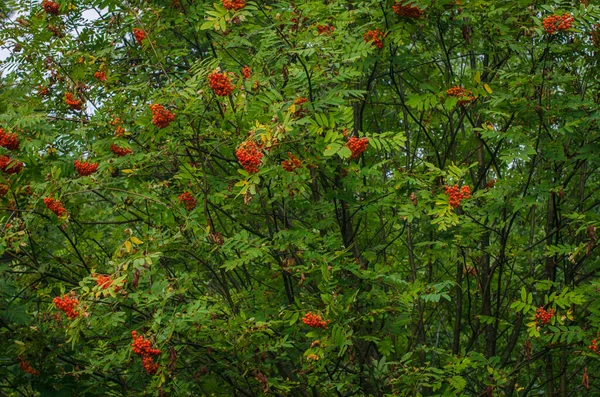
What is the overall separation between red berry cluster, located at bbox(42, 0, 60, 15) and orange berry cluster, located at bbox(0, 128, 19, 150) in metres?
1.56

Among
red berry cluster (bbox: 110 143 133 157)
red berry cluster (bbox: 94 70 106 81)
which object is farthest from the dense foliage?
red berry cluster (bbox: 94 70 106 81)

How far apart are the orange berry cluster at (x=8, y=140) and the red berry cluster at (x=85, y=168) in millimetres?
412

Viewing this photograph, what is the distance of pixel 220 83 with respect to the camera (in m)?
4.61


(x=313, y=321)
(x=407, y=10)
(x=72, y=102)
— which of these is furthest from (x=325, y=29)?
(x=313, y=321)

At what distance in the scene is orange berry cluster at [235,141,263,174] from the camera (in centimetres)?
430

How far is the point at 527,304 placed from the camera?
17.3 ft

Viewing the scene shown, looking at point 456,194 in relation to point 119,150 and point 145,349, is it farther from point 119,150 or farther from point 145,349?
point 119,150

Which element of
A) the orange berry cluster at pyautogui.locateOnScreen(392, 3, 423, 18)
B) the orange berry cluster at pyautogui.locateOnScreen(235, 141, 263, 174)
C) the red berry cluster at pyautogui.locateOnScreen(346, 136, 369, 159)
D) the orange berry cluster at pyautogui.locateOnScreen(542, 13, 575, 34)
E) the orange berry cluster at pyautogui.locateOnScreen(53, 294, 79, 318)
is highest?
the orange berry cluster at pyautogui.locateOnScreen(392, 3, 423, 18)

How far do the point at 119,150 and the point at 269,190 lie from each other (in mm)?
1085

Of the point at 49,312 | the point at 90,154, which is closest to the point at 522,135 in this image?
the point at 90,154

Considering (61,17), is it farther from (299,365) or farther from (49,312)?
(299,365)

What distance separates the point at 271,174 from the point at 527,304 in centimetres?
186

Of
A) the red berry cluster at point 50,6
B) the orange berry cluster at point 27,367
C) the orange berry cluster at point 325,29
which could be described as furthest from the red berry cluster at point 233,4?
the orange berry cluster at point 27,367

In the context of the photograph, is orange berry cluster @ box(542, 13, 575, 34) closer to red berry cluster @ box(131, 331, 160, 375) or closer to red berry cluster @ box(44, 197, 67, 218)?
red berry cluster @ box(131, 331, 160, 375)
